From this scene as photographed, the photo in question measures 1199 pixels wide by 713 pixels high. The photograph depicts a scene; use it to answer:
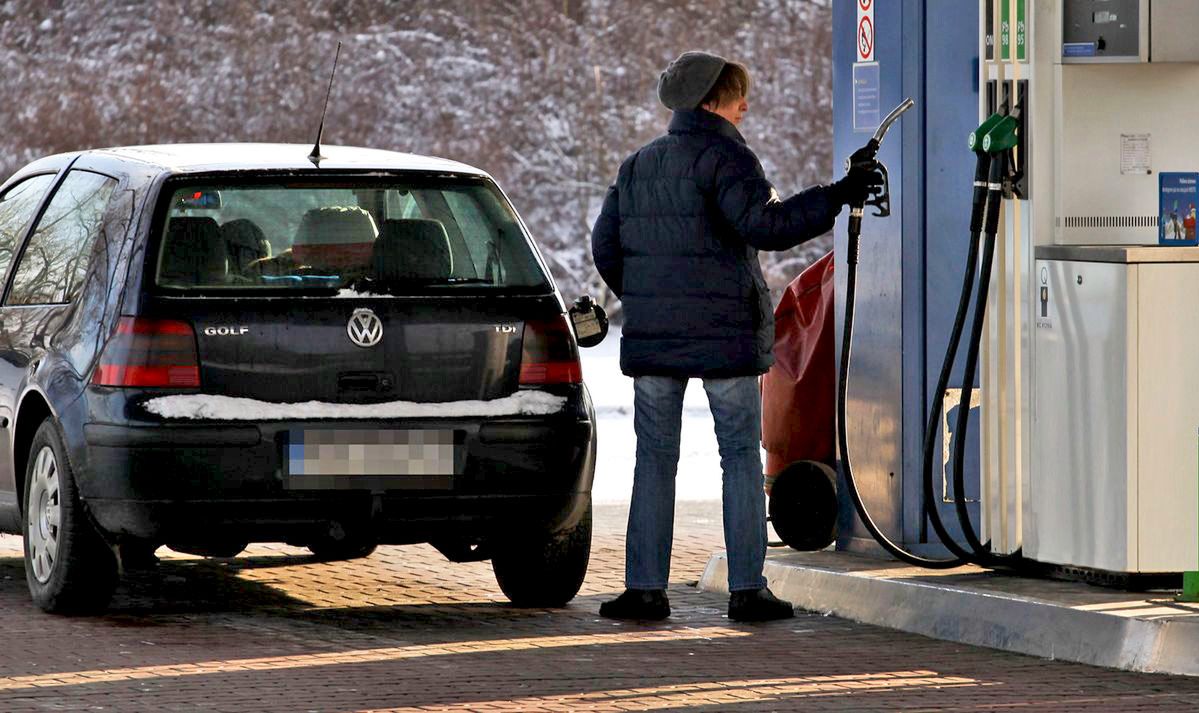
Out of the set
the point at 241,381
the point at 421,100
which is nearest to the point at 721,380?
the point at 241,381

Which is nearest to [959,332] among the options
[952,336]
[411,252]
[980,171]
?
[952,336]

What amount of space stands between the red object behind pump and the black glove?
3.85 ft

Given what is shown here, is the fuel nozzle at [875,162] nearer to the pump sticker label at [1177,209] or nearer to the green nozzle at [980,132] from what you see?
the green nozzle at [980,132]

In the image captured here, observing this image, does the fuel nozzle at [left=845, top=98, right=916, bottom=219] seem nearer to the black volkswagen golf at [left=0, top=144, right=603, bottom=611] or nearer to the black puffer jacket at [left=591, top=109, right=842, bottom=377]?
the black puffer jacket at [left=591, top=109, right=842, bottom=377]

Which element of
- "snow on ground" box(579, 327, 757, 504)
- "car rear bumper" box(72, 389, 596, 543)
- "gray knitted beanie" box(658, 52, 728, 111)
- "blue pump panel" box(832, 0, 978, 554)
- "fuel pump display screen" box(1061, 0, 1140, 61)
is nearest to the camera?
"car rear bumper" box(72, 389, 596, 543)

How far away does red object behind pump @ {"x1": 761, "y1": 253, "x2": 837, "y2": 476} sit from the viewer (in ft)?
27.7

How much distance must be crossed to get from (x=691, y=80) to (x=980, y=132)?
0.92 m

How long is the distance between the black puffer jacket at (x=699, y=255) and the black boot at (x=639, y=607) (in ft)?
2.42

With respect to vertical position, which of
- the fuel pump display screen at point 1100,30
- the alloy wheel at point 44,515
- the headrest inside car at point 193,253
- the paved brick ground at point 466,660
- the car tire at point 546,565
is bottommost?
the paved brick ground at point 466,660

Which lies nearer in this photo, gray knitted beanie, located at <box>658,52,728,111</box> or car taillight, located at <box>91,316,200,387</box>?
car taillight, located at <box>91,316,200,387</box>

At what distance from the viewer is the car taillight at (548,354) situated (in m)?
7.28

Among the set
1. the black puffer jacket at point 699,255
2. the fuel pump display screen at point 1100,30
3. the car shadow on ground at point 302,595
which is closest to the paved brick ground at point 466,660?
the car shadow on ground at point 302,595

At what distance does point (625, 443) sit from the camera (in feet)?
47.1

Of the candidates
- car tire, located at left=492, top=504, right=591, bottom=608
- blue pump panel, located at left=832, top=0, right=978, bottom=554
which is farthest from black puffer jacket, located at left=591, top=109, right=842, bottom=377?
blue pump panel, located at left=832, top=0, right=978, bottom=554
